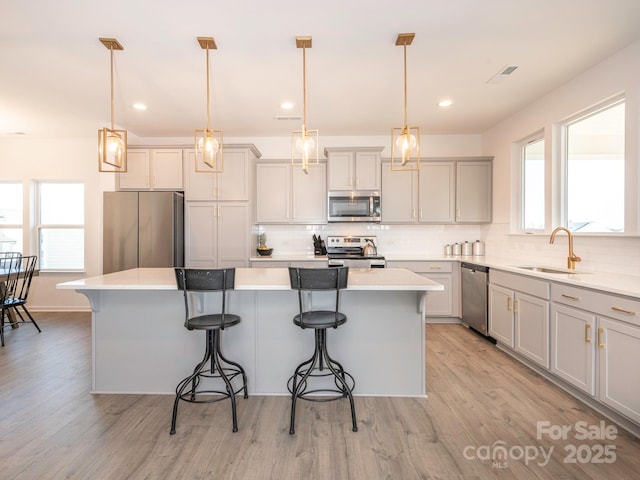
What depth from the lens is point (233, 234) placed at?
464 cm

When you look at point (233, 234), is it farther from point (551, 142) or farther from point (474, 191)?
point (551, 142)

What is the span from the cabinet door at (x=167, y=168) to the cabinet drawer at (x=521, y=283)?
412 cm

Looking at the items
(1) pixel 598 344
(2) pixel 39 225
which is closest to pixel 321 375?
(1) pixel 598 344

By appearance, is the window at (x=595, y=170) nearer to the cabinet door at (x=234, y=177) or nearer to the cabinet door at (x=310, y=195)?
the cabinet door at (x=310, y=195)

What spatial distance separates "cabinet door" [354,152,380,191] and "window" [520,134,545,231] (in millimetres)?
1819

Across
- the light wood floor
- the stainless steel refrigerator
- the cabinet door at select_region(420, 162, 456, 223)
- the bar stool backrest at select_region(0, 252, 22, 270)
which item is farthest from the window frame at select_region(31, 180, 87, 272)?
the cabinet door at select_region(420, 162, 456, 223)

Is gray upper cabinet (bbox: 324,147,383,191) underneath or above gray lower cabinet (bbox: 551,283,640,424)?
above

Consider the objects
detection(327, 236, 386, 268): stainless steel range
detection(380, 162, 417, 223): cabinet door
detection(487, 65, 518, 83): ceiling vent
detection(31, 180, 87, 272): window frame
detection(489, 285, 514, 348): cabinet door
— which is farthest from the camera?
detection(31, 180, 87, 272): window frame

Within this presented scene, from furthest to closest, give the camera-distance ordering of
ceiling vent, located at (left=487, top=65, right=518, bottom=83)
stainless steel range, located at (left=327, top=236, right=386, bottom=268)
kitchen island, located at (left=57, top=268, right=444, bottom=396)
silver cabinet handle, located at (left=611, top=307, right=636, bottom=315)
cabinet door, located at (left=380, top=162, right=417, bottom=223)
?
1. stainless steel range, located at (left=327, top=236, right=386, bottom=268)
2. cabinet door, located at (left=380, top=162, right=417, bottom=223)
3. ceiling vent, located at (left=487, top=65, right=518, bottom=83)
4. kitchen island, located at (left=57, top=268, right=444, bottom=396)
5. silver cabinet handle, located at (left=611, top=307, right=636, bottom=315)

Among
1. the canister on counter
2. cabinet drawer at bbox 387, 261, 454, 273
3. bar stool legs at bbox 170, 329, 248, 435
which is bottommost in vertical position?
bar stool legs at bbox 170, 329, 248, 435

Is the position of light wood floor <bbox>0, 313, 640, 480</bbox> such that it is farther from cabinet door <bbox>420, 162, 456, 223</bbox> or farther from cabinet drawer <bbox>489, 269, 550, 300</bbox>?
cabinet door <bbox>420, 162, 456, 223</bbox>

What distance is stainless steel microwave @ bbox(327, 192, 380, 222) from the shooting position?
4.83 meters

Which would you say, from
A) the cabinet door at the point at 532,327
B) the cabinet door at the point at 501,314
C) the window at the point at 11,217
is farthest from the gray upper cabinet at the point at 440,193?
the window at the point at 11,217

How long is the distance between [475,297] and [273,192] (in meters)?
3.00
